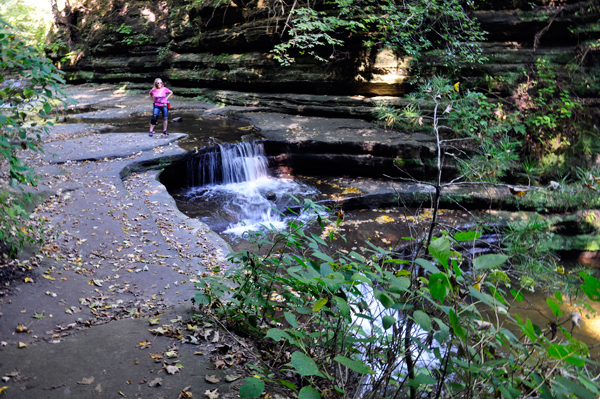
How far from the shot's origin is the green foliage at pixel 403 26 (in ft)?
35.1

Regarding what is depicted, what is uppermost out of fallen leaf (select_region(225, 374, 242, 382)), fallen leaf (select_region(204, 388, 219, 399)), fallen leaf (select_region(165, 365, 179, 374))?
fallen leaf (select_region(204, 388, 219, 399))

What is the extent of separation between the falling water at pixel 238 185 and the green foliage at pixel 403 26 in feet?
12.8

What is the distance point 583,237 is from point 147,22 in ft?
67.9

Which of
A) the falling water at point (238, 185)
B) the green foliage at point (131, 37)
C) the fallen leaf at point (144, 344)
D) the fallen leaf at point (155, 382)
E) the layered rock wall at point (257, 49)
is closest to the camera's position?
the fallen leaf at point (155, 382)

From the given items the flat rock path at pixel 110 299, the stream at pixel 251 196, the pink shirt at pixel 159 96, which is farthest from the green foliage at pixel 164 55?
the flat rock path at pixel 110 299

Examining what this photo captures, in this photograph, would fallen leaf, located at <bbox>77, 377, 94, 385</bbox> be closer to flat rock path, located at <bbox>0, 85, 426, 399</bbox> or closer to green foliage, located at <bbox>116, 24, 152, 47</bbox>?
flat rock path, located at <bbox>0, 85, 426, 399</bbox>

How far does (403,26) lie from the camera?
11.1 metres

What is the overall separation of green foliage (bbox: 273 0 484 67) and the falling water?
3915 millimetres

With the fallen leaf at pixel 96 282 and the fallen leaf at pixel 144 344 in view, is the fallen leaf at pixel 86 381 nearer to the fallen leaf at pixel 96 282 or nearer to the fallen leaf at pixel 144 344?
the fallen leaf at pixel 144 344

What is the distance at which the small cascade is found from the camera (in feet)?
30.9

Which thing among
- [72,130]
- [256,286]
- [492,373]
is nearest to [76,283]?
[256,286]

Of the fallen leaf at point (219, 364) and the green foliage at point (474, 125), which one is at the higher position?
the green foliage at point (474, 125)

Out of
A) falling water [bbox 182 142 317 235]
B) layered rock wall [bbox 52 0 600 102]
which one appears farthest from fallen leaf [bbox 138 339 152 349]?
falling water [bbox 182 142 317 235]

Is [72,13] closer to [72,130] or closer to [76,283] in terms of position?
[72,130]
